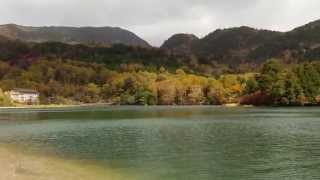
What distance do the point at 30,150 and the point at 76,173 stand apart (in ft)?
59.1

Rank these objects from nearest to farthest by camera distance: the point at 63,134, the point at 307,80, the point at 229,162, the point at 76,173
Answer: the point at 76,173 < the point at 229,162 < the point at 63,134 < the point at 307,80

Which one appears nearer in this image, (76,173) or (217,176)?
(217,176)

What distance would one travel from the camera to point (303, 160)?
4159 cm

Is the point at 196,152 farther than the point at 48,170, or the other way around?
the point at 196,152

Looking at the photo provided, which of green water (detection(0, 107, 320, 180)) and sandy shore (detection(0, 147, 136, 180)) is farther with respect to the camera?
Answer: green water (detection(0, 107, 320, 180))

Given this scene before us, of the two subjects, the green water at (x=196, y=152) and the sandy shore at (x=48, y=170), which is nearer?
the sandy shore at (x=48, y=170)

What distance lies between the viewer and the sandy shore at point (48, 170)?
34844 millimetres

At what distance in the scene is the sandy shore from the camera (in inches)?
1372

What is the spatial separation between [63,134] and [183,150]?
2889cm

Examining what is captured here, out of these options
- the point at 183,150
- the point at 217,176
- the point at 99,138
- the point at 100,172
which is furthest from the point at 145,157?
the point at 99,138

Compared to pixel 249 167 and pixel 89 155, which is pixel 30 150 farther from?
pixel 249 167

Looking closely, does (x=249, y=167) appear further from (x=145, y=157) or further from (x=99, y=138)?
(x=99, y=138)

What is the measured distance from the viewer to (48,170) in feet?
126

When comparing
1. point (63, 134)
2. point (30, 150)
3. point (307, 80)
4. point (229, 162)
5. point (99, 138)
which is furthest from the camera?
point (307, 80)
